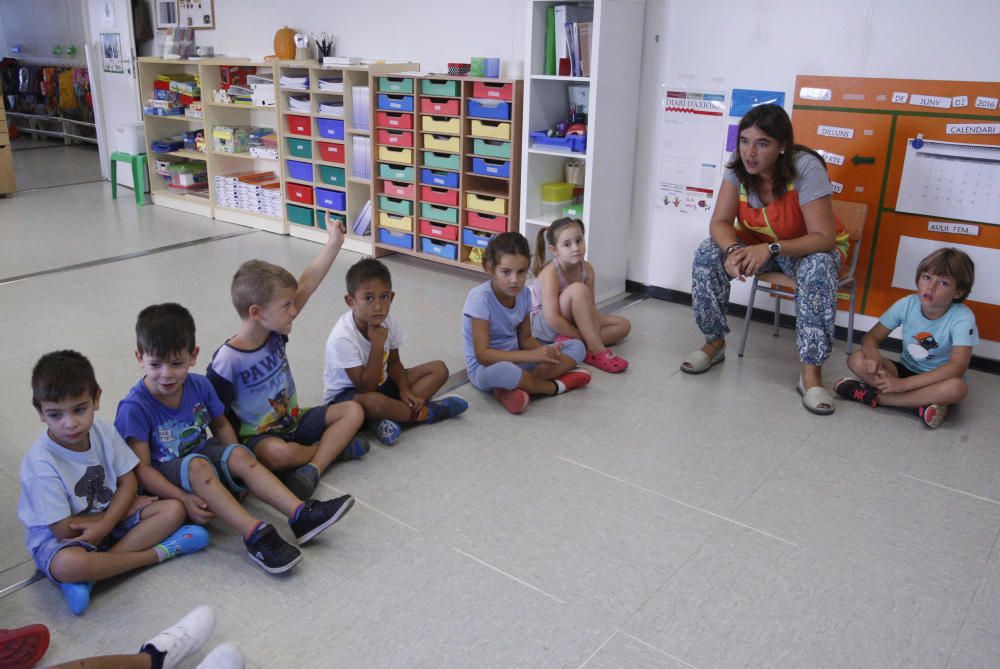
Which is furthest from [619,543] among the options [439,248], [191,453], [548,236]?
[439,248]

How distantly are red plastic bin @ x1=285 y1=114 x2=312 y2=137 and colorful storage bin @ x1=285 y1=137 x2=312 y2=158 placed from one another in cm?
5

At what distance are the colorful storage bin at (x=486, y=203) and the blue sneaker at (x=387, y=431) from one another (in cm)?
204

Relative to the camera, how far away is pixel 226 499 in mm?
2121

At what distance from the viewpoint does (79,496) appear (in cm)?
194

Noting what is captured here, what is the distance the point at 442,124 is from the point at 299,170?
4.72 feet

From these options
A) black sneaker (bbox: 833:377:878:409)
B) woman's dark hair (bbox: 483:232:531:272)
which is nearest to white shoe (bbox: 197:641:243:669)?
woman's dark hair (bbox: 483:232:531:272)

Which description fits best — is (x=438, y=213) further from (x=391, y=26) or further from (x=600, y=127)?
(x=391, y=26)

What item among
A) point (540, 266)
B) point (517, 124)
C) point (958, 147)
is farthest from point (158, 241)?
point (958, 147)

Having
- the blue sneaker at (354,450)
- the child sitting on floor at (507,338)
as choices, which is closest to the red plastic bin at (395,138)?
the child sitting on floor at (507,338)

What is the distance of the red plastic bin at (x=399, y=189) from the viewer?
16.1 feet

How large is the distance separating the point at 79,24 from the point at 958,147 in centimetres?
984

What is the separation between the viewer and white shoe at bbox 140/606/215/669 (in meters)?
1.70

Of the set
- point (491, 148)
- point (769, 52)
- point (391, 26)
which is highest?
point (391, 26)

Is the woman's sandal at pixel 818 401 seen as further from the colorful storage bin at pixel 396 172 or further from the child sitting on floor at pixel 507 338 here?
the colorful storage bin at pixel 396 172
